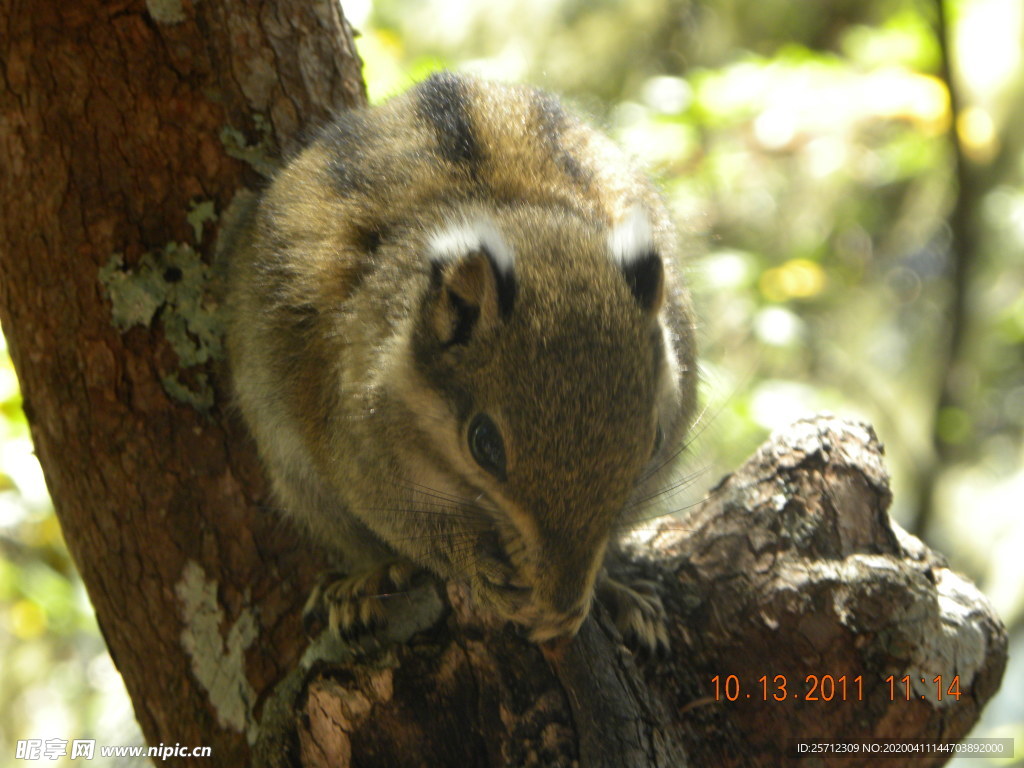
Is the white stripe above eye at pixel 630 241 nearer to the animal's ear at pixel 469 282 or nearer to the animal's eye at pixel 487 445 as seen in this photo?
the animal's ear at pixel 469 282

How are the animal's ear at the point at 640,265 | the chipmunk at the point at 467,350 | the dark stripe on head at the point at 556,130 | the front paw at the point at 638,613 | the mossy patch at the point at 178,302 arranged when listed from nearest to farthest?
1. the chipmunk at the point at 467,350
2. the animal's ear at the point at 640,265
3. the front paw at the point at 638,613
4. the mossy patch at the point at 178,302
5. the dark stripe on head at the point at 556,130

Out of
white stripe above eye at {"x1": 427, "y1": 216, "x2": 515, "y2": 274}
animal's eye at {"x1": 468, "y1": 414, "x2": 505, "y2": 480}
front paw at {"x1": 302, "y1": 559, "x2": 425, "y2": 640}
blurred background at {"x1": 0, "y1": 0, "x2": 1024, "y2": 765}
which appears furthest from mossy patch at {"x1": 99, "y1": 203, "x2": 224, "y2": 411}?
blurred background at {"x1": 0, "y1": 0, "x2": 1024, "y2": 765}

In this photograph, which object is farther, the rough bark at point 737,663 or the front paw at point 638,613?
the front paw at point 638,613

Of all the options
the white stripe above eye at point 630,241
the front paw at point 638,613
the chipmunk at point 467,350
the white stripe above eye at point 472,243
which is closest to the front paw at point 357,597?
the chipmunk at point 467,350

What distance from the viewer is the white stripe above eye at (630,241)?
1945 millimetres

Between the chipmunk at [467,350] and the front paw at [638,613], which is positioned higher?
the chipmunk at [467,350]

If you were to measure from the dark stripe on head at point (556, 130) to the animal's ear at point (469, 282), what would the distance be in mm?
500

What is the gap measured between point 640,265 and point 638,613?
2.51 feet

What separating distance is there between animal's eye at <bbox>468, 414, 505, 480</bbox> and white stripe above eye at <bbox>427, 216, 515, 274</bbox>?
291 millimetres

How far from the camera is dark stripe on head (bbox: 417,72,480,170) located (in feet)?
7.45

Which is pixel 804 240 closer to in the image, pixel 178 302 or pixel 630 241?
pixel 630 241

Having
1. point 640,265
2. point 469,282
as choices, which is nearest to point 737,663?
point 640,265

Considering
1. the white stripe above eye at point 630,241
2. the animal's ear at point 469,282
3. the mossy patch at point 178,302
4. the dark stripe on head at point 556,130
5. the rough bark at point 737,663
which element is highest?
the dark stripe on head at point 556,130

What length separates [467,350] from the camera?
1.85 metres
